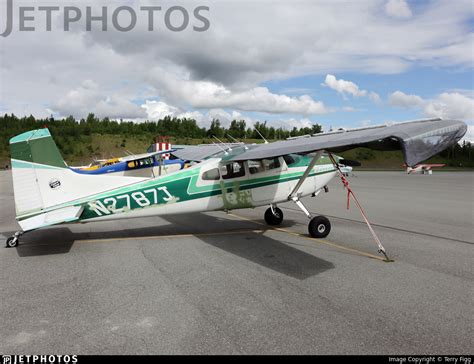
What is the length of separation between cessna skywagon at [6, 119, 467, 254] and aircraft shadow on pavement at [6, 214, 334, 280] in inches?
29.8

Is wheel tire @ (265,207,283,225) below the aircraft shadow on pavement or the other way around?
the other way around

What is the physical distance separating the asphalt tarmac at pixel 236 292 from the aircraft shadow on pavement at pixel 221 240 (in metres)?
0.05

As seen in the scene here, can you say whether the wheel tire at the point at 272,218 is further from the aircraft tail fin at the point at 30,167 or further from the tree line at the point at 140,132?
the tree line at the point at 140,132

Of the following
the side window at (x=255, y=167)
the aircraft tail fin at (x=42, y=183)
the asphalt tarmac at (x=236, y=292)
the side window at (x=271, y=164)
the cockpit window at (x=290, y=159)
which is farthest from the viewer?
the cockpit window at (x=290, y=159)

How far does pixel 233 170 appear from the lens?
8.95m

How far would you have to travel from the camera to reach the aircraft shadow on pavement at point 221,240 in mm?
6535

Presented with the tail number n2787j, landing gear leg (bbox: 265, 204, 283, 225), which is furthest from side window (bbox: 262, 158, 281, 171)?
the tail number n2787j

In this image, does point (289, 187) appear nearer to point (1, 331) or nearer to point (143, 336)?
point (143, 336)

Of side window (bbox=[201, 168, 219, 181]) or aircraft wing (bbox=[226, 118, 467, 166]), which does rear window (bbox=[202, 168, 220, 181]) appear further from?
aircraft wing (bbox=[226, 118, 467, 166])

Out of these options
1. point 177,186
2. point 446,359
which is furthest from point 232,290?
point 177,186

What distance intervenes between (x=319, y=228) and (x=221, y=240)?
2388mm

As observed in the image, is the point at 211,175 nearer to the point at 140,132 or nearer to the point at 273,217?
the point at 273,217

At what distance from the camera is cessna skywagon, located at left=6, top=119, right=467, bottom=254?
6844mm

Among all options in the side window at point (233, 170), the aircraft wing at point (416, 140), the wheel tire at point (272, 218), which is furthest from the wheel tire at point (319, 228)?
the aircraft wing at point (416, 140)
